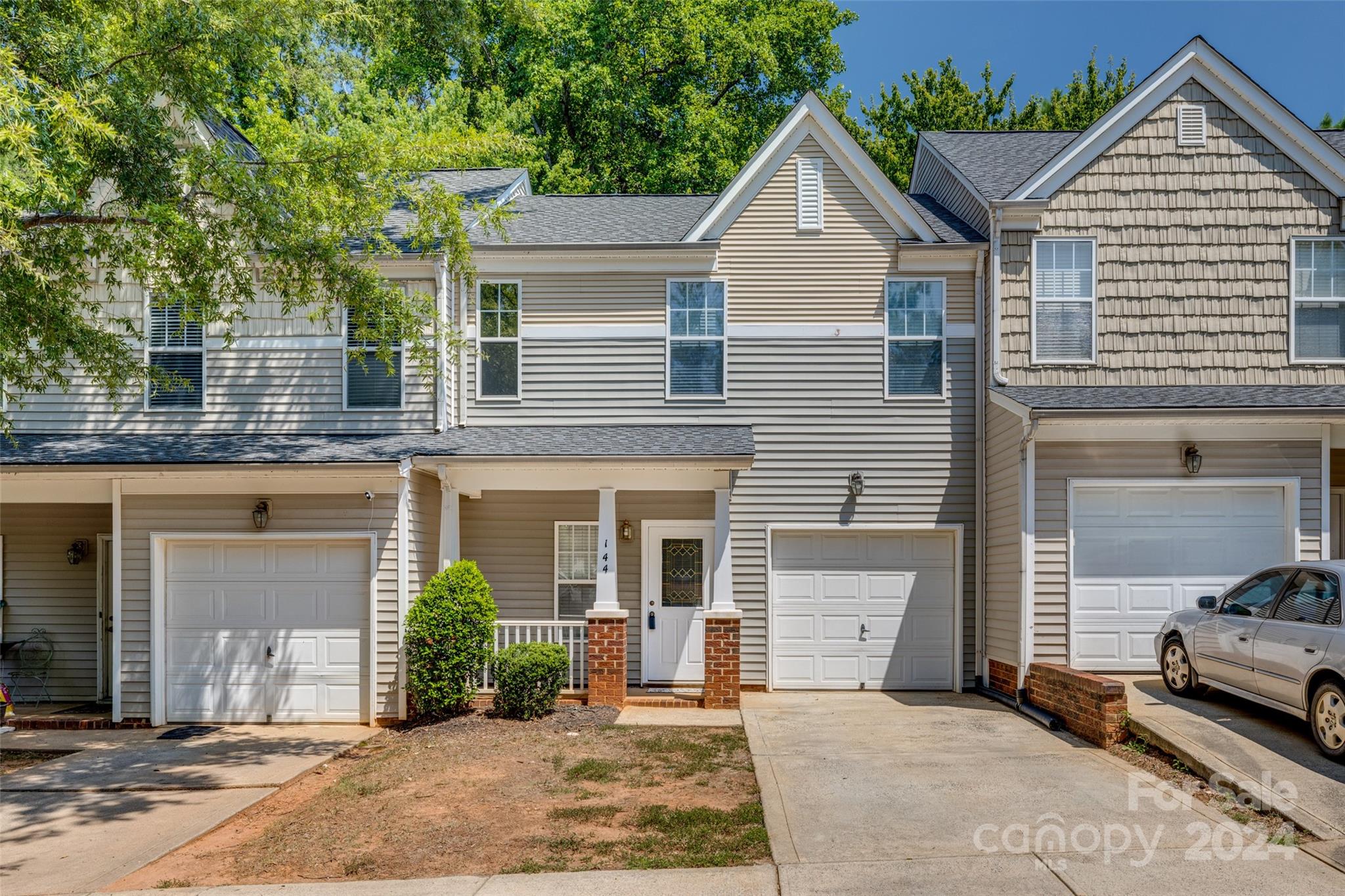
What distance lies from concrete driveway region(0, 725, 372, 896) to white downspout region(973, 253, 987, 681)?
25.2 feet

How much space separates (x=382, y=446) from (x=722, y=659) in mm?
4783

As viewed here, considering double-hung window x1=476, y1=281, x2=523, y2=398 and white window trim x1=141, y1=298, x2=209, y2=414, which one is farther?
double-hung window x1=476, y1=281, x2=523, y2=398

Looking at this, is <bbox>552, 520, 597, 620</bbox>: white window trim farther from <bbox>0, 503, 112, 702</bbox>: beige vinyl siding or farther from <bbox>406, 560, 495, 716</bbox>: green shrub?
<bbox>0, 503, 112, 702</bbox>: beige vinyl siding

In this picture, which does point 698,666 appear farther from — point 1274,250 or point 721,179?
point 721,179

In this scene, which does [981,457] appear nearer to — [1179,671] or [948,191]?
[1179,671]

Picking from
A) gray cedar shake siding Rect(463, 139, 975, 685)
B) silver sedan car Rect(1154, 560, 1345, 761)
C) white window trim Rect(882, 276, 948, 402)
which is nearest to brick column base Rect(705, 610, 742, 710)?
gray cedar shake siding Rect(463, 139, 975, 685)

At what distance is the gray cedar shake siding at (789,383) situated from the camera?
13641 millimetres

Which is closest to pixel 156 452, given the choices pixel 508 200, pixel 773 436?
pixel 508 200

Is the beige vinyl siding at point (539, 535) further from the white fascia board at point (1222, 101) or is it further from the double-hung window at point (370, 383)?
the white fascia board at point (1222, 101)

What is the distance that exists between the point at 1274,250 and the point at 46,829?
14.3 m

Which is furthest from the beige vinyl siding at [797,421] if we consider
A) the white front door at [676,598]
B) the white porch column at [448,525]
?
the white porch column at [448,525]

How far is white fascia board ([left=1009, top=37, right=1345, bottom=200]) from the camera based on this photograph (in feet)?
41.5

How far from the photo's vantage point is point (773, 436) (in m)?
13.7

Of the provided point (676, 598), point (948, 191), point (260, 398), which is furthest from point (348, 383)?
point (948, 191)
